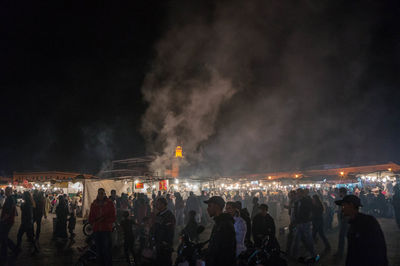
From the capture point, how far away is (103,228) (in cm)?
636

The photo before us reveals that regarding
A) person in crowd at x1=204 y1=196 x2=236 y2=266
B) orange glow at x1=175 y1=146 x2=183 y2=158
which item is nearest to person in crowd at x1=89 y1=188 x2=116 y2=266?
person in crowd at x1=204 y1=196 x2=236 y2=266

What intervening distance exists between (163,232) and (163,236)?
2.6 inches

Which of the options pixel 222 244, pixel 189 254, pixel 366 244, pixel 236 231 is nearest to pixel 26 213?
pixel 189 254

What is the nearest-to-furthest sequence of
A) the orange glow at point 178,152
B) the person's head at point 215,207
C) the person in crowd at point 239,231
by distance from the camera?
the person's head at point 215,207
the person in crowd at point 239,231
the orange glow at point 178,152

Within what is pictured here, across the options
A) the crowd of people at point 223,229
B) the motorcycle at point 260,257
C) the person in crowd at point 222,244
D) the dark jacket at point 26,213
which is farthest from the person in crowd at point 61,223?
the person in crowd at point 222,244

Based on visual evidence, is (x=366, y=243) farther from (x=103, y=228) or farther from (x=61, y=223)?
(x=61, y=223)

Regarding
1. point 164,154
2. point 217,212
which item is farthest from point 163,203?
point 164,154

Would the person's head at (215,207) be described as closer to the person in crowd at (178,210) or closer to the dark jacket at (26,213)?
the dark jacket at (26,213)

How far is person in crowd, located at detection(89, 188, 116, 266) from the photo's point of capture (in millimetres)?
6258

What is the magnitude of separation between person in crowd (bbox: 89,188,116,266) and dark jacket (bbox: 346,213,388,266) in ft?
16.2

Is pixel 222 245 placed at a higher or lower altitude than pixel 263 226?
higher

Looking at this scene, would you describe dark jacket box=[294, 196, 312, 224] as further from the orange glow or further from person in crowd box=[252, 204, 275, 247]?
the orange glow

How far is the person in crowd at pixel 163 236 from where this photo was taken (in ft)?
16.0

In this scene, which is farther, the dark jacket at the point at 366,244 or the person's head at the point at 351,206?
the person's head at the point at 351,206
